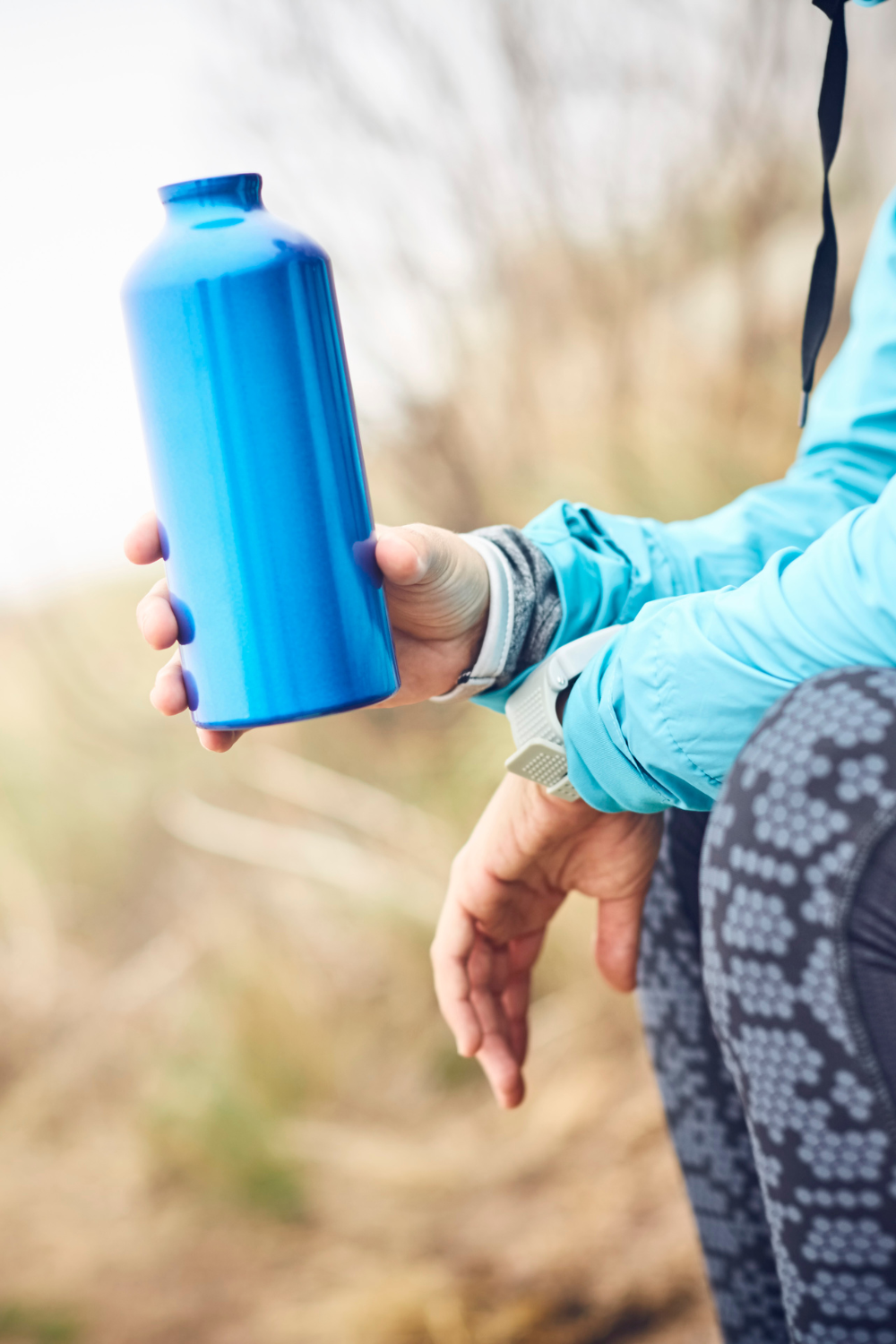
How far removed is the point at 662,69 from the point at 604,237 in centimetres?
30

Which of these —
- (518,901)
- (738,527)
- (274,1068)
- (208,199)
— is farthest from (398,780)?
(208,199)

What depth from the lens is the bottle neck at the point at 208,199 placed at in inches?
27.2

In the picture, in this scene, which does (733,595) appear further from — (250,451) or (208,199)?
(208,199)

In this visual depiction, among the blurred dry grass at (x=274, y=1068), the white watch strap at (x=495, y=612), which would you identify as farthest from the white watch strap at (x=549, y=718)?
the blurred dry grass at (x=274, y=1068)

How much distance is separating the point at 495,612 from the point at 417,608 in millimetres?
63

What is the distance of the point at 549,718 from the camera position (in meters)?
0.84

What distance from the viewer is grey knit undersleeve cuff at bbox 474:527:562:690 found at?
2.90 ft

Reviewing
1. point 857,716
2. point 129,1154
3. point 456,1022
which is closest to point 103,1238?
point 129,1154

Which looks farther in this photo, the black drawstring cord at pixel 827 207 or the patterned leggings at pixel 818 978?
the black drawstring cord at pixel 827 207

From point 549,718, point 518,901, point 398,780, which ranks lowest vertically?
point 398,780

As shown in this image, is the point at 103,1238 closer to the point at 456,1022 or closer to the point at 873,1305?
the point at 456,1022

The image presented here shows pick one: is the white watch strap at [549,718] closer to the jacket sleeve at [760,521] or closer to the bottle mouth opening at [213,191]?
the jacket sleeve at [760,521]

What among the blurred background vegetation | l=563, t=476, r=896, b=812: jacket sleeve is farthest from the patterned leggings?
the blurred background vegetation

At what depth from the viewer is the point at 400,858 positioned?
203cm
